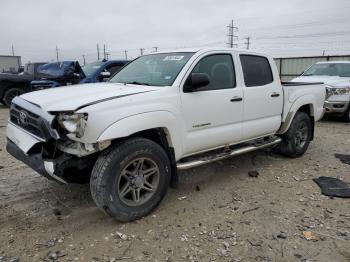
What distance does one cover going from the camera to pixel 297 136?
6102mm

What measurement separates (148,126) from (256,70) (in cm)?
232

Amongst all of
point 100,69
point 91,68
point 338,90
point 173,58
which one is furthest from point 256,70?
point 91,68

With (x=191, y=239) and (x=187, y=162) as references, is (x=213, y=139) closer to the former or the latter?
(x=187, y=162)

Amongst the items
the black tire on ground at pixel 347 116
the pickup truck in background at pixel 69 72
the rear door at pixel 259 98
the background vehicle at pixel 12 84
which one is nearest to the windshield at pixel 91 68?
the pickup truck in background at pixel 69 72

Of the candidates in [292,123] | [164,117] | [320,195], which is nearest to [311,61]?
[292,123]

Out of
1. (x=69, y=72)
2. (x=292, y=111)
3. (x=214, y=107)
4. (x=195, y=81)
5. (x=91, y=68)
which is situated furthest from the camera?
(x=69, y=72)

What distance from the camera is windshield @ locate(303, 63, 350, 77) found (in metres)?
10.4

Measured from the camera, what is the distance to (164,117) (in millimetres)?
3750

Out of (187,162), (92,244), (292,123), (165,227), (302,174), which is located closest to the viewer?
(92,244)

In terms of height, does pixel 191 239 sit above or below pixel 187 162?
below

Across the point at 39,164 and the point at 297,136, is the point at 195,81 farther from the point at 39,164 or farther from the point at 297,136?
the point at 297,136

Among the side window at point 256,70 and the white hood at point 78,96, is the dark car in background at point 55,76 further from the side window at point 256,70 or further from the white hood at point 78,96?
the white hood at point 78,96

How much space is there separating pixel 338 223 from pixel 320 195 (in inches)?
30.4

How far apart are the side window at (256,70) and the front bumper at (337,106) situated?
4.94 m
